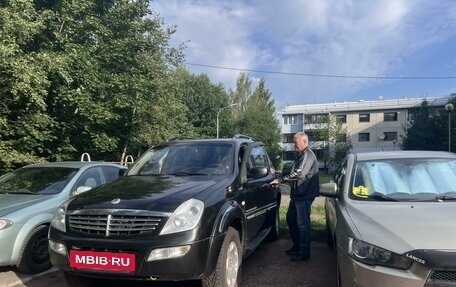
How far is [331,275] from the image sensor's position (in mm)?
5465

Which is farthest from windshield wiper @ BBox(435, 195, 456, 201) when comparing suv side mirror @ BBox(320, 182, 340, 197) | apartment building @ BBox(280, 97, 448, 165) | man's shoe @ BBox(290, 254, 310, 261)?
apartment building @ BBox(280, 97, 448, 165)

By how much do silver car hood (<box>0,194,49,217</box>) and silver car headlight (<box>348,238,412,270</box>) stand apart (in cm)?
434

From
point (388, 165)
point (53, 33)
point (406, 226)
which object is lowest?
point (406, 226)

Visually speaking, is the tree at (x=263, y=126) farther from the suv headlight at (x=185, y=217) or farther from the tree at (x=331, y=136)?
the suv headlight at (x=185, y=217)

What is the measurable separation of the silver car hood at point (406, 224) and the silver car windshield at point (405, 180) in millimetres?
228

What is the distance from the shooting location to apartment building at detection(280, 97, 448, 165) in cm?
6044

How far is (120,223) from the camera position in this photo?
3.98 m

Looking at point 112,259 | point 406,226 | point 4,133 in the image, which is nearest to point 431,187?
point 406,226

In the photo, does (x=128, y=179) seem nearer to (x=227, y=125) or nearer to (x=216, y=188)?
(x=216, y=188)

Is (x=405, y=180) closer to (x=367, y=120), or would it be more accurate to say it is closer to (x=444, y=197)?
(x=444, y=197)

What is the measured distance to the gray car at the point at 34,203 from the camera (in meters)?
5.46

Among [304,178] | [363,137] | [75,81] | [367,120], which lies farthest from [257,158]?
[363,137]

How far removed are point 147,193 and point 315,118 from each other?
203ft

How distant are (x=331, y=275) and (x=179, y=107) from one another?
2224cm
